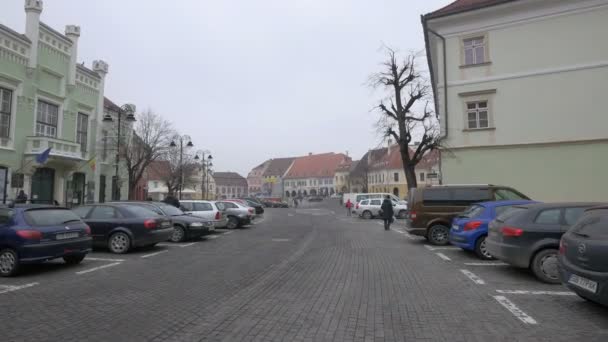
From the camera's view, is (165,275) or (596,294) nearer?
(596,294)

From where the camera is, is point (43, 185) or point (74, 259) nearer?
point (74, 259)

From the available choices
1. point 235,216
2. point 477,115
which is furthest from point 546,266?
point 235,216

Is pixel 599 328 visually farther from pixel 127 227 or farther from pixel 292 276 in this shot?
pixel 127 227

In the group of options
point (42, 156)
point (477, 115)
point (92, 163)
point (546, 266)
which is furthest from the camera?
point (92, 163)

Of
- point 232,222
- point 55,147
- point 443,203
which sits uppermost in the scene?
point 55,147

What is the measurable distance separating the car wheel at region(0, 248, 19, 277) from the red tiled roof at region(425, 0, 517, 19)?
72.8ft

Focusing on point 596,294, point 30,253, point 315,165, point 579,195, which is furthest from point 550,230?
point 315,165

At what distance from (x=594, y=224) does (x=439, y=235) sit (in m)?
8.53

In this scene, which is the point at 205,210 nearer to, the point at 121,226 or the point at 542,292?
the point at 121,226

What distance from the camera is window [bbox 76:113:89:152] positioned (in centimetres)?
2630

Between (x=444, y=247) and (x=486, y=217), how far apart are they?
3.06 m

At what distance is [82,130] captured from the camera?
26.7 meters

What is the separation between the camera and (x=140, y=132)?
34.8 m

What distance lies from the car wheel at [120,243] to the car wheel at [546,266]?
10.6 m
